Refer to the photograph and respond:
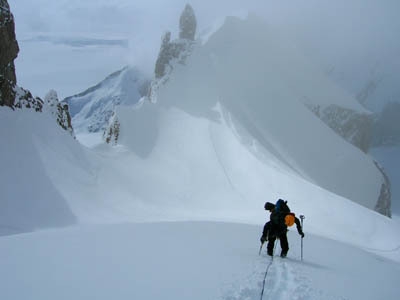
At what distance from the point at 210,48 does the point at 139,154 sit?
32424 mm

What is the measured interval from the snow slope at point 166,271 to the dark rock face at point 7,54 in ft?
69.7

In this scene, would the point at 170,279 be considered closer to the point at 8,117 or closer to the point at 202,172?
the point at 8,117

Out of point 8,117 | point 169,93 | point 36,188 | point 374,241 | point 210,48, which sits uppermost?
point 210,48

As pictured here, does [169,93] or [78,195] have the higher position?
[169,93]

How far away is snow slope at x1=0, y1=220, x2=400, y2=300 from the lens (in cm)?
583

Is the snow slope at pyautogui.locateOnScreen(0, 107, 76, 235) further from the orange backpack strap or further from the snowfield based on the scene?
the orange backpack strap

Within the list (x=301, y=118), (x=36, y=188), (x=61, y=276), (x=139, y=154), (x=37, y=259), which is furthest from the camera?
(x=301, y=118)

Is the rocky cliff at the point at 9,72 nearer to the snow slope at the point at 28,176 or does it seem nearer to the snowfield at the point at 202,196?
the snow slope at the point at 28,176

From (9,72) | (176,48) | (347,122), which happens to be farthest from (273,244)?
(347,122)

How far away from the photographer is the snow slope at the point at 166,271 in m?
5.83

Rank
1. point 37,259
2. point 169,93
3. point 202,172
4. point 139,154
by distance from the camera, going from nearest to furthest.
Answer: point 37,259 < point 202,172 < point 139,154 < point 169,93

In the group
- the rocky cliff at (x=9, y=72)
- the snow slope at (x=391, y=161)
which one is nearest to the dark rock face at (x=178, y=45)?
the rocky cliff at (x=9, y=72)

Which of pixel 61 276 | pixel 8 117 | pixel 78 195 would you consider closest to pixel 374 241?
pixel 78 195

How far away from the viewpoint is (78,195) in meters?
25.3
